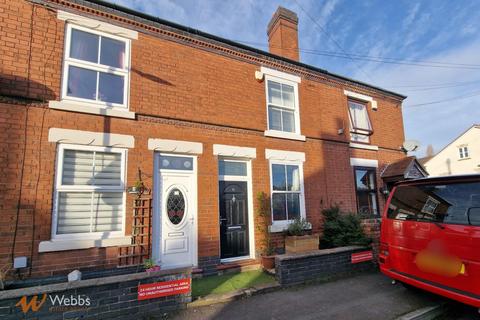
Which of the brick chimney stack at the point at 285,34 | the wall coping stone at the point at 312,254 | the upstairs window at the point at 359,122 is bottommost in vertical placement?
the wall coping stone at the point at 312,254

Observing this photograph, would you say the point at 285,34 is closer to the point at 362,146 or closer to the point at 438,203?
the point at 362,146

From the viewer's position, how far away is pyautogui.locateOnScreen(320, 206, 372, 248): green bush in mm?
6508

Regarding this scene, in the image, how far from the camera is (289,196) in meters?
7.60

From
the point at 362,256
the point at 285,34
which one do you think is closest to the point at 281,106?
the point at 285,34

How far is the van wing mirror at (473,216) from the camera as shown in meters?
3.42

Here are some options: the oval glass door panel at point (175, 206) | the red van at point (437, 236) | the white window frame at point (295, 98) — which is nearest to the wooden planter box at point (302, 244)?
the red van at point (437, 236)

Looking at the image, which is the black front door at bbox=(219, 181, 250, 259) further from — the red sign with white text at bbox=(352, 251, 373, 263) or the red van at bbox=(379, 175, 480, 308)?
the red van at bbox=(379, 175, 480, 308)

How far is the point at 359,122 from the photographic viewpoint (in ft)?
32.6

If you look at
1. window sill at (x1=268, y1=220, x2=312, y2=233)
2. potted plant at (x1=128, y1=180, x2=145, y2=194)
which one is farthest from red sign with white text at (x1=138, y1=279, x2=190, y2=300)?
window sill at (x1=268, y1=220, x2=312, y2=233)

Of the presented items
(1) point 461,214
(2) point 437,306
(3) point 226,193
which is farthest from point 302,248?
(1) point 461,214

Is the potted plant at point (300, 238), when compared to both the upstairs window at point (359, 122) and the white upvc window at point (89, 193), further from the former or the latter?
the upstairs window at point (359, 122)

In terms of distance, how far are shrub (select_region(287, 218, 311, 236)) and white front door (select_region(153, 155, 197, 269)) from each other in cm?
247

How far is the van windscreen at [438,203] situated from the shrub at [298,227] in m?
2.57

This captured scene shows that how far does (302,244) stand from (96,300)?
175 inches
